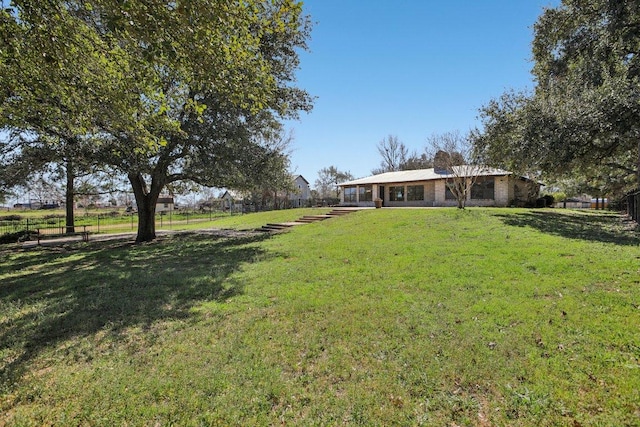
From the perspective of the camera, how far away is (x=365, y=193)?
3048cm

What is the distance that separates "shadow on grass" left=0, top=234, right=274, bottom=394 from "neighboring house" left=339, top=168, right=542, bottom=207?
17.0 meters

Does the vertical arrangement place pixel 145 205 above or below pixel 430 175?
below

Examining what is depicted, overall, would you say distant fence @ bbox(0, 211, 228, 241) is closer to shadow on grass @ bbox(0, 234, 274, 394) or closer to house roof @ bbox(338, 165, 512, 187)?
shadow on grass @ bbox(0, 234, 274, 394)

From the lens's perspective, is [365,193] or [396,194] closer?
[396,194]

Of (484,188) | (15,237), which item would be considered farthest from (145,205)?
(484,188)

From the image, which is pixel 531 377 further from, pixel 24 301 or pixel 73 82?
pixel 24 301

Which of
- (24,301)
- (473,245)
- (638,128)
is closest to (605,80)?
(638,128)

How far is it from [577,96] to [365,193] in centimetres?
1933

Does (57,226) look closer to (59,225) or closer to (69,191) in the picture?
(59,225)

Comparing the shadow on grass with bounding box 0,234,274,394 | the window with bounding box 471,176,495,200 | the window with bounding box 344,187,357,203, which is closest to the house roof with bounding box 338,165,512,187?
the window with bounding box 471,176,495,200

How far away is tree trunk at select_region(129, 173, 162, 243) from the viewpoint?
1466 centimetres

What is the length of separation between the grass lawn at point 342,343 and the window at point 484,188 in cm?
1630

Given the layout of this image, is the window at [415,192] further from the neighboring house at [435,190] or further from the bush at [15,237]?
the bush at [15,237]

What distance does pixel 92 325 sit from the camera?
4.86m
